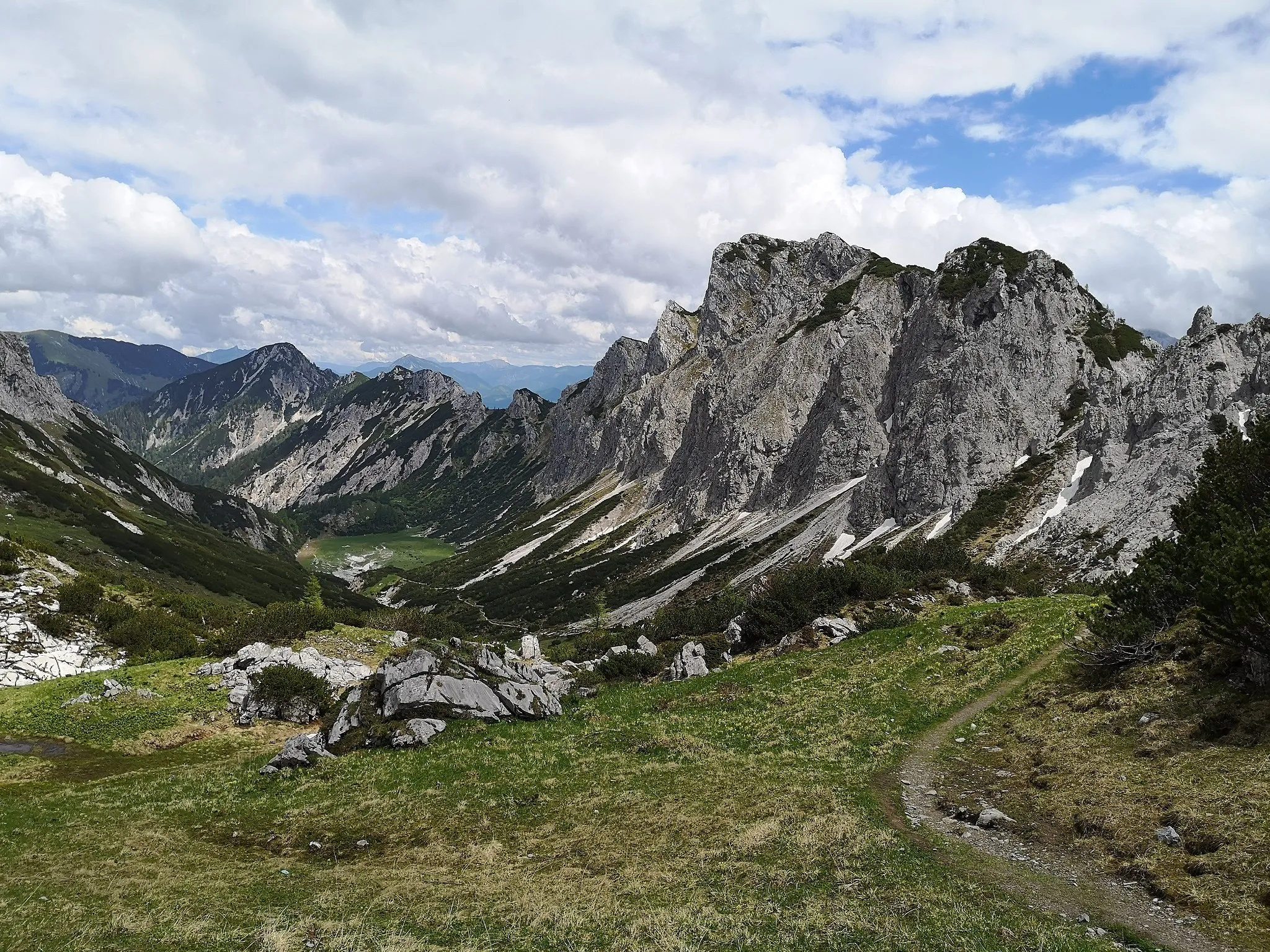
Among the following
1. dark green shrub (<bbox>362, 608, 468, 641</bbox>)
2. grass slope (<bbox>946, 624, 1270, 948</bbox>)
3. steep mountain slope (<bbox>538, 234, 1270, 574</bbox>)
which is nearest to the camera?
grass slope (<bbox>946, 624, 1270, 948</bbox>)

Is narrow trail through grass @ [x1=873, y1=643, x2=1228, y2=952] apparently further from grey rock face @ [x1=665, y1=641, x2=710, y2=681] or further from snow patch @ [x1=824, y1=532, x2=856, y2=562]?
snow patch @ [x1=824, y1=532, x2=856, y2=562]

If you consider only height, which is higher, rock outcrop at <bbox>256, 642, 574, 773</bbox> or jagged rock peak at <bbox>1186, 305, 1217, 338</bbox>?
Result: jagged rock peak at <bbox>1186, 305, 1217, 338</bbox>

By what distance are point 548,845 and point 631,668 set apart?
2433 centimetres

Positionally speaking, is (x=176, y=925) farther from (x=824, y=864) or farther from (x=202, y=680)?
(x=202, y=680)

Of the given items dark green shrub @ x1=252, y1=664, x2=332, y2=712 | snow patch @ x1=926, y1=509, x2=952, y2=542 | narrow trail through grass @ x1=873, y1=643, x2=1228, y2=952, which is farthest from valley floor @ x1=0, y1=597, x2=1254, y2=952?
snow patch @ x1=926, y1=509, x2=952, y2=542

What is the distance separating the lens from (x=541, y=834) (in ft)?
66.8

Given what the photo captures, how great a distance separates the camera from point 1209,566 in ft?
75.3

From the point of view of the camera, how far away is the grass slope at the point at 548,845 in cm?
1391

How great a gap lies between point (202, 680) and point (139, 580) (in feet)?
123

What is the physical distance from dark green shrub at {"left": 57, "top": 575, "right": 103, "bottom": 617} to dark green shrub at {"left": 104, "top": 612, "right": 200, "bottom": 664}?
2.67 m

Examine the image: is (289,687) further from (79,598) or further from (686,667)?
(79,598)

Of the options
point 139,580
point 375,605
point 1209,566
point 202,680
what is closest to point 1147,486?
point 1209,566

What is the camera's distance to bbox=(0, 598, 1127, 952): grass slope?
13.9 m

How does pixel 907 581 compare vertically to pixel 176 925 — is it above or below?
above
